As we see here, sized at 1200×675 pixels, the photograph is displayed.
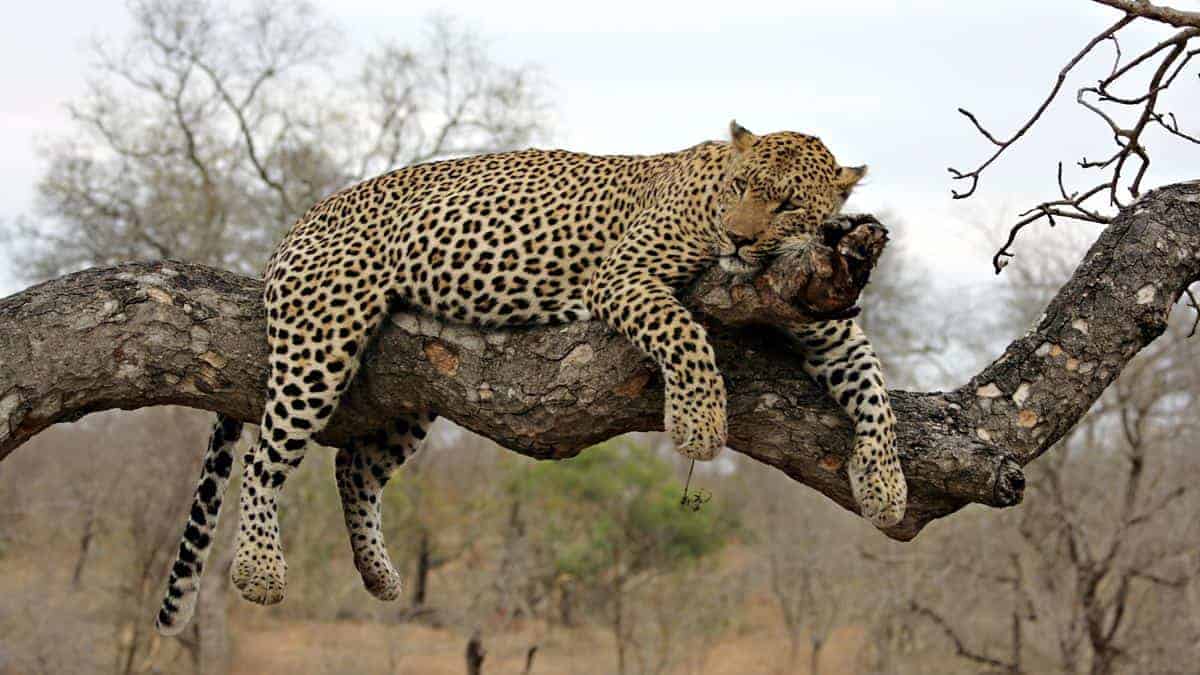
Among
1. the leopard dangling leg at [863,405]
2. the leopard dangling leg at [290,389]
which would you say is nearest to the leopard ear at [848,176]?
the leopard dangling leg at [863,405]

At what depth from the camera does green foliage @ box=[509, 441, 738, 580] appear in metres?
27.2

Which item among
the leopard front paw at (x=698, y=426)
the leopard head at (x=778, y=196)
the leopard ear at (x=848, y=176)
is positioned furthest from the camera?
the leopard ear at (x=848, y=176)

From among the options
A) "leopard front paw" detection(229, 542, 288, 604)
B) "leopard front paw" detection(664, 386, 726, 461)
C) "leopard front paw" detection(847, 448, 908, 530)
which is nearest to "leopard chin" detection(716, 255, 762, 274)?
"leopard front paw" detection(664, 386, 726, 461)

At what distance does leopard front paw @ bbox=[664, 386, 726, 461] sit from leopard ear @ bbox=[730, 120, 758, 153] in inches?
44.8

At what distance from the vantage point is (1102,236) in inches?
206

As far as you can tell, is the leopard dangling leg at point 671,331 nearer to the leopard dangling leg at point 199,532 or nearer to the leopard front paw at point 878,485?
the leopard front paw at point 878,485

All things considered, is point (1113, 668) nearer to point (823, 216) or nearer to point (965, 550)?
point (965, 550)

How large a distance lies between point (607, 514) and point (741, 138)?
2271 centimetres

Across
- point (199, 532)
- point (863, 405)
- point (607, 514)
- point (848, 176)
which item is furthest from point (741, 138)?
point (607, 514)

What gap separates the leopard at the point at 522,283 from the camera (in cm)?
481

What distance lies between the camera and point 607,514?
2759 centimetres

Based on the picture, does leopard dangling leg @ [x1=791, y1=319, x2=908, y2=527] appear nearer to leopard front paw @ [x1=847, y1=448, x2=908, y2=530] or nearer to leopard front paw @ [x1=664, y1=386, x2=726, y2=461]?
leopard front paw @ [x1=847, y1=448, x2=908, y2=530]

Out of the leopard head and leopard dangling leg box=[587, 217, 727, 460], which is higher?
the leopard head

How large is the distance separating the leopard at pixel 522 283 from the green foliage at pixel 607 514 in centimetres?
2110
